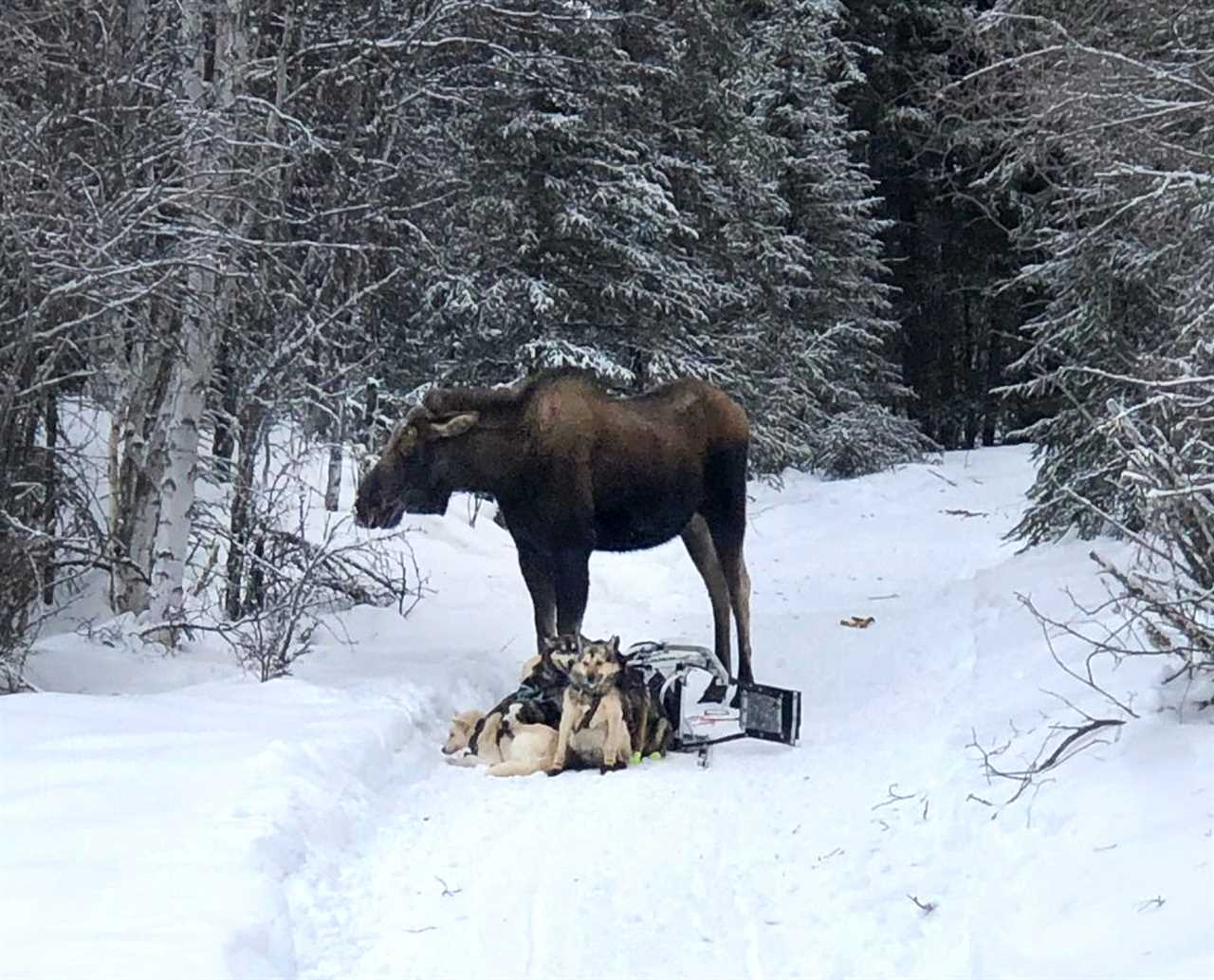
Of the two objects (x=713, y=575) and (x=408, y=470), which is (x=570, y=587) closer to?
(x=408, y=470)

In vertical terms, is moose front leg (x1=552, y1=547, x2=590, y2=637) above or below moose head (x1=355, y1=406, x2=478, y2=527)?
below

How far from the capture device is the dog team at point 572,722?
6734 millimetres

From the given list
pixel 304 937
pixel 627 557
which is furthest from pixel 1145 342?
pixel 304 937

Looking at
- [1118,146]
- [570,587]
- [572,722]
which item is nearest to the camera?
[572,722]

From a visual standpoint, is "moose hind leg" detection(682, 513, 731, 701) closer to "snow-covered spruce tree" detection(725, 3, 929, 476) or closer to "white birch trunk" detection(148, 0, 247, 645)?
"white birch trunk" detection(148, 0, 247, 645)

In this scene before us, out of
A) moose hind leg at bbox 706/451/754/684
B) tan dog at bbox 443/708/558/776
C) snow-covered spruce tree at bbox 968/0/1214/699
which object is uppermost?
snow-covered spruce tree at bbox 968/0/1214/699

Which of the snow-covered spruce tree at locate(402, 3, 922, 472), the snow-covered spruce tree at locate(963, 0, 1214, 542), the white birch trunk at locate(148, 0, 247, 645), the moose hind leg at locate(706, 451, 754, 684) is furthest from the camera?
the snow-covered spruce tree at locate(402, 3, 922, 472)

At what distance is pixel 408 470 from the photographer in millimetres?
8391

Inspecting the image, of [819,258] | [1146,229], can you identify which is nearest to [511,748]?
[1146,229]

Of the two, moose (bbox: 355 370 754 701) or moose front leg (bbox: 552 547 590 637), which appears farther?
moose (bbox: 355 370 754 701)

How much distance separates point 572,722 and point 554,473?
197 centimetres

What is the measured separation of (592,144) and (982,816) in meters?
12.3

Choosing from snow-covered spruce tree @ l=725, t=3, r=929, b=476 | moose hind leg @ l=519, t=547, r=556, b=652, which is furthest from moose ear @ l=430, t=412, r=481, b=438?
snow-covered spruce tree @ l=725, t=3, r=929, b=476

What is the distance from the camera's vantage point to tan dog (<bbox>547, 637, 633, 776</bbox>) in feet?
22.1
